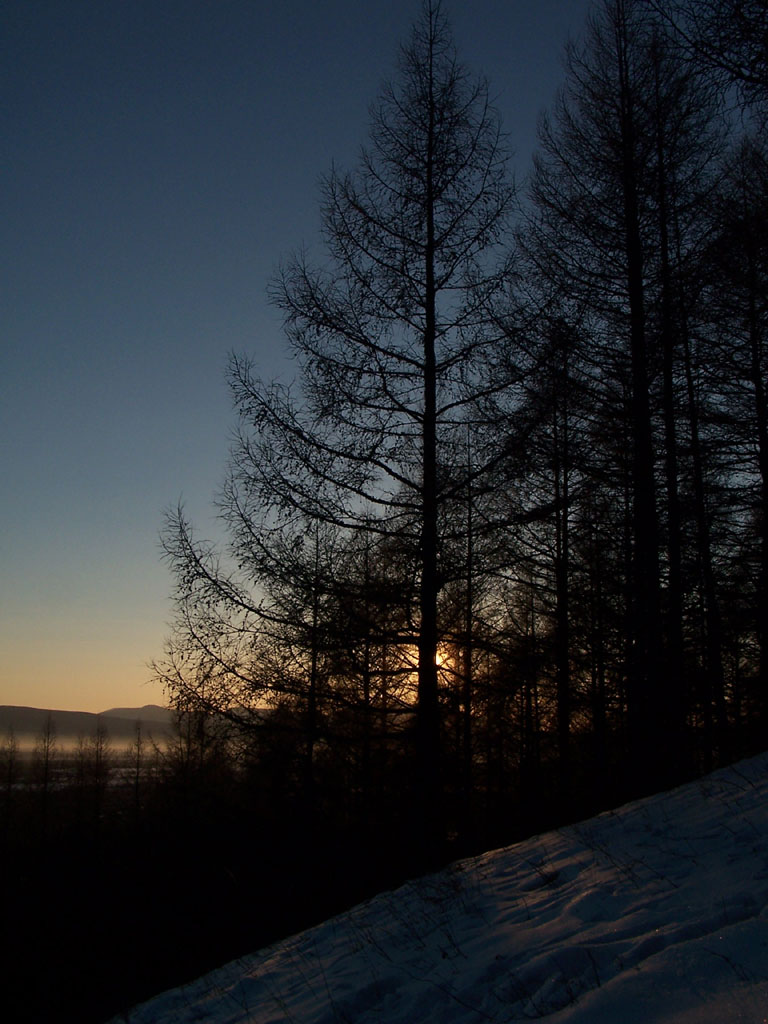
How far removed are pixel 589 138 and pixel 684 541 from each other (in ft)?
22.5

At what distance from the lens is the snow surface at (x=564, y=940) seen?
3328 mm

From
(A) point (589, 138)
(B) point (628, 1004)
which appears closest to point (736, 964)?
(B) point (628, 1004)

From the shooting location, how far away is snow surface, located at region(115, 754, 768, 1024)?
3328mm

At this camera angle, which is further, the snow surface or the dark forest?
the dark forest

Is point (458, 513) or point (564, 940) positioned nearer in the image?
point (564, 940)

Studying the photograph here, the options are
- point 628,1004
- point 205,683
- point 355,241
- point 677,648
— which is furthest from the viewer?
point 677,648

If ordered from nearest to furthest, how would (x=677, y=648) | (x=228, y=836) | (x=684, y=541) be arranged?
(x=677, y=648), (x=684, y=541), (x=228, y=836)

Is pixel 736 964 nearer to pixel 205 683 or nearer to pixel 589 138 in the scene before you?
pixel 205 683

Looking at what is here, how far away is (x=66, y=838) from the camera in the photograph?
22469 millimetres

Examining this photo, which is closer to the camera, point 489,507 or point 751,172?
point 489,507

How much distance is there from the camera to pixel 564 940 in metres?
4.21

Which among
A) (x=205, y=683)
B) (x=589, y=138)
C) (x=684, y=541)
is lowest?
(x=205, y=683)

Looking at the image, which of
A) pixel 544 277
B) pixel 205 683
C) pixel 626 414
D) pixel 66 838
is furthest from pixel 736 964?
pixel 66 838

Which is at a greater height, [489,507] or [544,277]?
[544,277]
